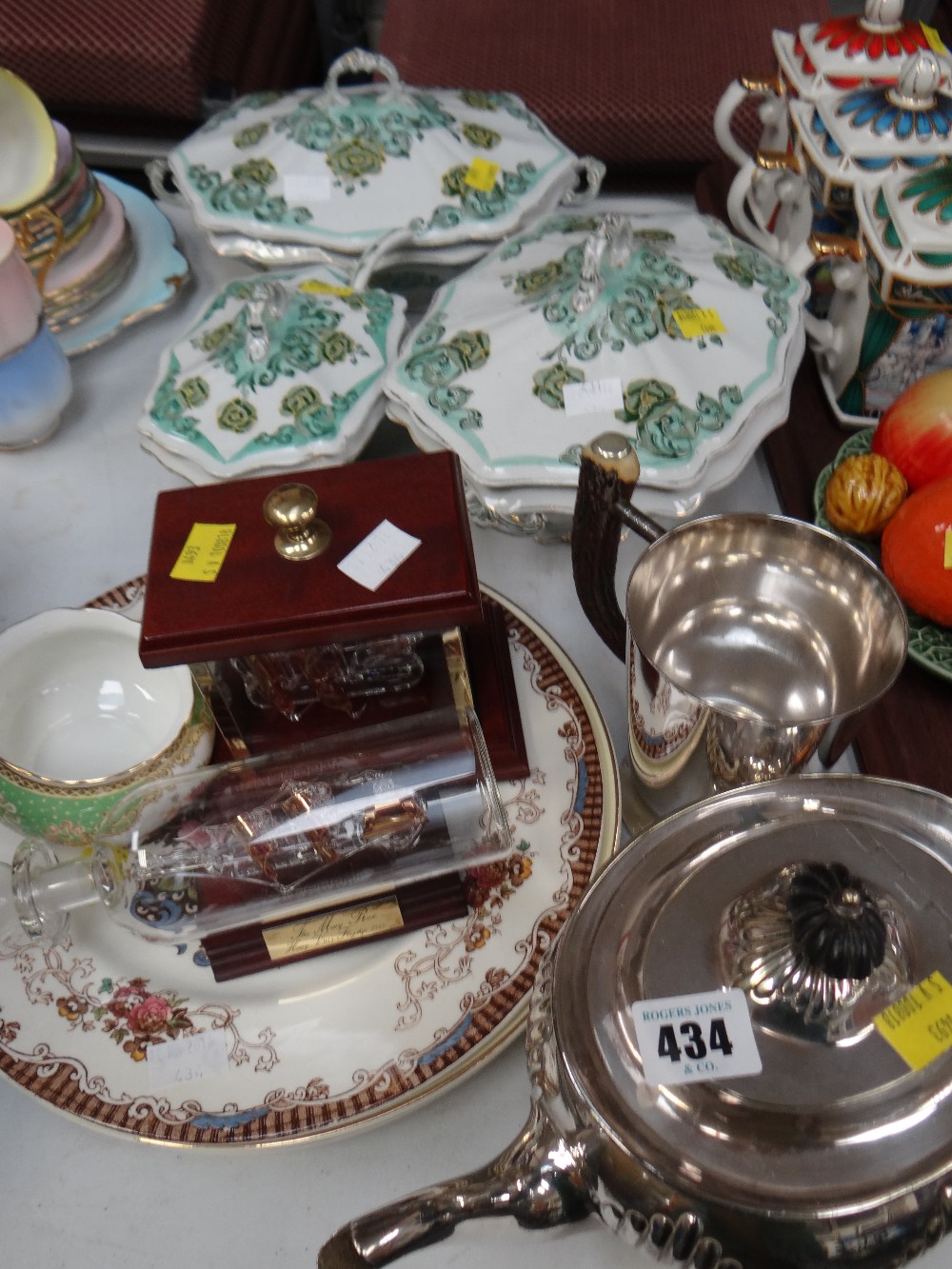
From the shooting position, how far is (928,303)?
0.63 meters

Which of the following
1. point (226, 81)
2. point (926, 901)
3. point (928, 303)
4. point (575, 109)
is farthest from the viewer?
point (226, 81)

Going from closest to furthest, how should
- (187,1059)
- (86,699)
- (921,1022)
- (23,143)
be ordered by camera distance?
(921,1022)
(187,1059)
(86,699)
(23,143)

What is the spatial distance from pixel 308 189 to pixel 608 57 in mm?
532

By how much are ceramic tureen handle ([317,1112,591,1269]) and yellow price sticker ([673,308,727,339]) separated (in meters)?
0.51

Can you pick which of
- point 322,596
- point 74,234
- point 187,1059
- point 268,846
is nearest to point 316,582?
point 322,596

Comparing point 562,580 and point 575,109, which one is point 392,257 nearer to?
point 562,580

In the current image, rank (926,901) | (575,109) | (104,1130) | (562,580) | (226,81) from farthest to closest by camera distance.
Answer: (226,81), (575,109), (562,580), (104,1130), (926,901)

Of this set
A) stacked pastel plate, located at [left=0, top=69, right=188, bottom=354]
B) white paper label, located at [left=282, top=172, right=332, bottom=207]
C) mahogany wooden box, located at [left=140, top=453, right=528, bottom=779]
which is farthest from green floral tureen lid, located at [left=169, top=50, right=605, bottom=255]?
mahogany wooden box, located at [left=140, top=453, right=528, bottom=779]

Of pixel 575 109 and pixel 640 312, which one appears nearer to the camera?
pixel 640 312

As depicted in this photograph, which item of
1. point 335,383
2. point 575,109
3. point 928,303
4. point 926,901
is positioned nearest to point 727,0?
point 575,109

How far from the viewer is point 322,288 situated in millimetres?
754

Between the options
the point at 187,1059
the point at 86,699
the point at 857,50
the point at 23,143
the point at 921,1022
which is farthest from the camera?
the point at 23,143

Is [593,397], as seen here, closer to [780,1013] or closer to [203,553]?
[203,553]

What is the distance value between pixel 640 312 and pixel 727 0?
0.78 metres
